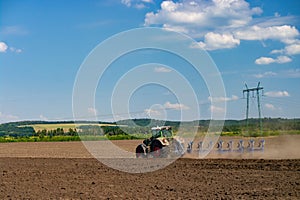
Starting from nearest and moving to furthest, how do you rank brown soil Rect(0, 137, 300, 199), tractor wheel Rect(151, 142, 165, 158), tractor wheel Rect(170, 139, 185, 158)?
brown soil Rect(0, 137, 300, 199) → tractor wheel Rect(151, 142, 165, 158) → tractor wheel Rect(170, 139, 185, 158)

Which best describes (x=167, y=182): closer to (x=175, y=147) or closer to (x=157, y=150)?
(x=157, y=150)

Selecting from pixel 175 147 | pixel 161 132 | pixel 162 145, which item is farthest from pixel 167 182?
pixel 161 132

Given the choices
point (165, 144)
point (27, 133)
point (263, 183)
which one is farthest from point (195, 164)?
point (27, 133)

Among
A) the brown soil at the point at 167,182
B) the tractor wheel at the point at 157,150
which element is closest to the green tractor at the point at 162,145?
the tractor wheel at the point at 157,150

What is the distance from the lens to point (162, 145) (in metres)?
25.5

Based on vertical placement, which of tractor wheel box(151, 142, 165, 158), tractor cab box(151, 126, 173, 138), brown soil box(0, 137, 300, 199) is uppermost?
tractor cab box(151, 126, 173, 138)

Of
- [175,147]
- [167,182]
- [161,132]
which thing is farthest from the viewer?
[161,132]

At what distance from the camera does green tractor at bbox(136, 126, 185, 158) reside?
25580mm

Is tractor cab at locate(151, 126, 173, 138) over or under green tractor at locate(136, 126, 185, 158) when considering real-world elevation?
over

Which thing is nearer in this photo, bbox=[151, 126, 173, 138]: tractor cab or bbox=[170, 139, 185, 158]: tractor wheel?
bbox=[170, 139, 185, 158]: tractor wheel

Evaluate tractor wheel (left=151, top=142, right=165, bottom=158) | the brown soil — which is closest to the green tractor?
tractor wheel (left=151, top=142, right=165, bottom=158)

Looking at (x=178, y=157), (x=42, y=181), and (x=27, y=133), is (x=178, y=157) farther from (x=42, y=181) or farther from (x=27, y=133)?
(x=27, y=133)

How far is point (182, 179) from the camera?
1675 cm

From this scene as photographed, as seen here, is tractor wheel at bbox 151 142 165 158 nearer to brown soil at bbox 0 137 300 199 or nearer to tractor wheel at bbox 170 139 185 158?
tractor wheel at bbox 170 139 185 158
